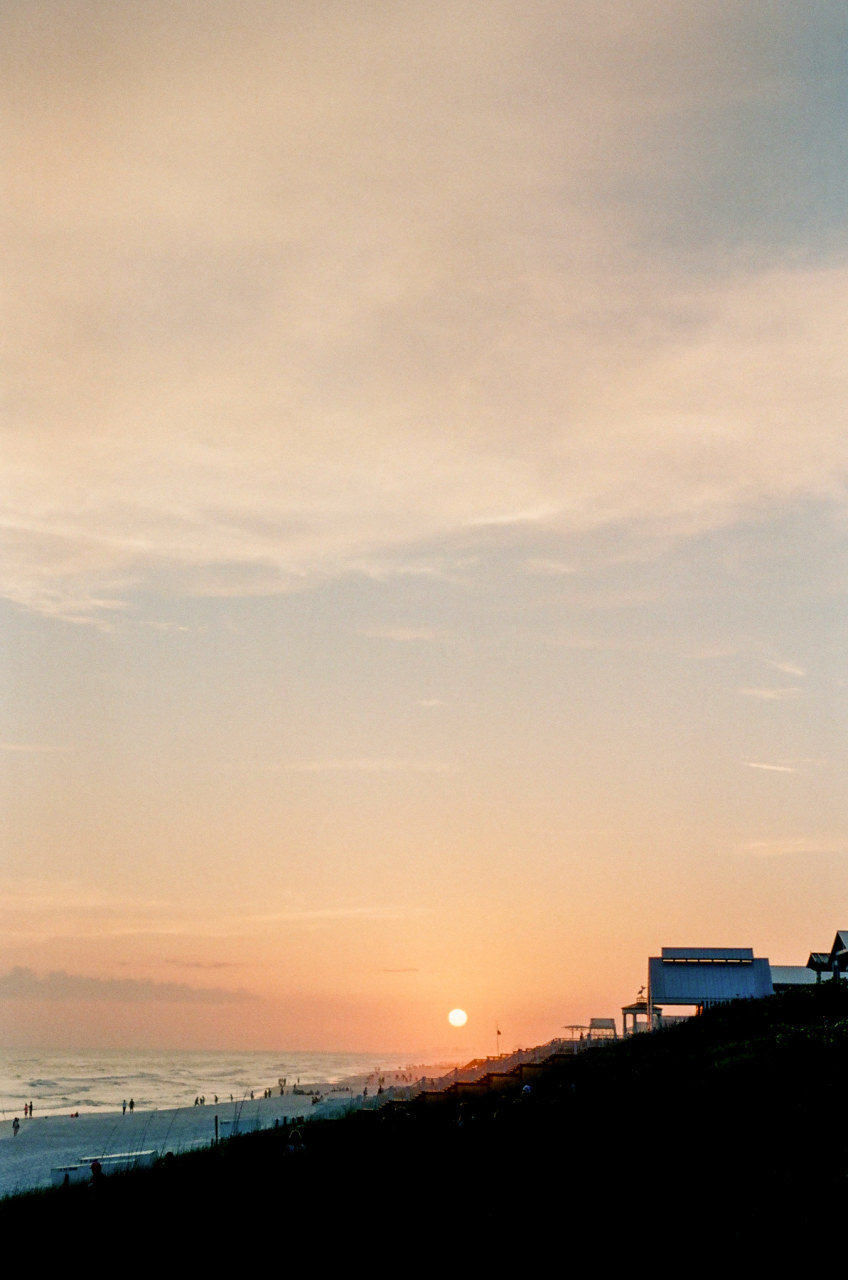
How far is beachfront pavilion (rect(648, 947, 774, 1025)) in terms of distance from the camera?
225ft

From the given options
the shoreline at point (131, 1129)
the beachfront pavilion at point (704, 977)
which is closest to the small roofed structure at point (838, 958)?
the beachfront pavilion at point (704, 977)

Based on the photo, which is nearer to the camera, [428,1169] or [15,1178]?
[428,1169]

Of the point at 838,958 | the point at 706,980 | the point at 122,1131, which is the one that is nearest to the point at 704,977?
the point at 706,980

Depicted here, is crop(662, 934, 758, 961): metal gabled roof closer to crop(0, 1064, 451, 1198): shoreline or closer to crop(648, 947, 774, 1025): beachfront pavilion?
crop(648, 947, 774, 1025): beachfront pavilion

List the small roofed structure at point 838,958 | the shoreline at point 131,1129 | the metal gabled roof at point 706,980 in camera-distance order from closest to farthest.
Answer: the small roofed structure at point 838,958, the shoreline at point 131,1129, the metal gabled roof at point 706,980

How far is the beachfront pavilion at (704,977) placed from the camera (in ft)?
225

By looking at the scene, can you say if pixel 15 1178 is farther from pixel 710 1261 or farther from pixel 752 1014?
pixel 710 1261

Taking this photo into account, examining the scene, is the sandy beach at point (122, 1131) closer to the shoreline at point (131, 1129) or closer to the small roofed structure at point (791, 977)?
the shoreline at point (131, 1129)

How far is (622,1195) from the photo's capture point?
20.9m

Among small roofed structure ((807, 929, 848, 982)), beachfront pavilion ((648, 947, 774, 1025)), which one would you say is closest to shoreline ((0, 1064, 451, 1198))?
beachfront pavilion ((648, 947, 774, 1025))

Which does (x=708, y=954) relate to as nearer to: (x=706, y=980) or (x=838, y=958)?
(x=706, y=980)

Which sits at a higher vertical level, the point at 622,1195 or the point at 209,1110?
the point at 622,1195

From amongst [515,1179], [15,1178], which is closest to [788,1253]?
[515,1179]

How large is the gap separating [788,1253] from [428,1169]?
38.6 ft
